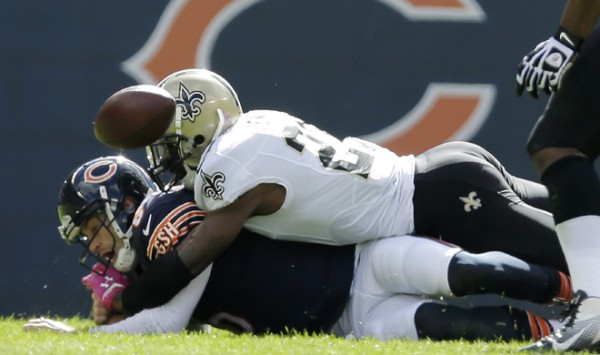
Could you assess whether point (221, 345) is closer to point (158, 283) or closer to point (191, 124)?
point (158, 283)

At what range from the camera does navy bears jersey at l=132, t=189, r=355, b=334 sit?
4645mm

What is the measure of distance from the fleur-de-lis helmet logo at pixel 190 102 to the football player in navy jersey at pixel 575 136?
4.37ft

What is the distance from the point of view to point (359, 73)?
6316 mm

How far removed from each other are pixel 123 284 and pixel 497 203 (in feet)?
4.23

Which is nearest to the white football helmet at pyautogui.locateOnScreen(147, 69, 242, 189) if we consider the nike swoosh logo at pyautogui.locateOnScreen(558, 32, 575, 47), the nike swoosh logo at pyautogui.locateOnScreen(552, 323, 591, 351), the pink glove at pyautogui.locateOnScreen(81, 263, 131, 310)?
the pink glove at pyautogui.locateOnScreen(81, 263, 131, 310)

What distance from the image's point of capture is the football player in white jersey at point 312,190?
452 centimetres

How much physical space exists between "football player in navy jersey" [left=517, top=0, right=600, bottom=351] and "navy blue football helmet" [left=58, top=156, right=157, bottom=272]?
5.07 feet

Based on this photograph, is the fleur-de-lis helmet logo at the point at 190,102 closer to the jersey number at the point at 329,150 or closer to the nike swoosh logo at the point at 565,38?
the jersey number at the point at 329,150

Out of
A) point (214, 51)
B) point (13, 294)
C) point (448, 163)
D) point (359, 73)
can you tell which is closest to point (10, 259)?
point (13, 294)

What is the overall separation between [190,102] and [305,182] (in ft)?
1.79

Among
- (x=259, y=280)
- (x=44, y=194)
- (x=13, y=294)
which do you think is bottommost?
(x=13, y=294)

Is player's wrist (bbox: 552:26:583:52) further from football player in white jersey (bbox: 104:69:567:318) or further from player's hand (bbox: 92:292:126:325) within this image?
player's hand (bbox: 92:292:126:325)

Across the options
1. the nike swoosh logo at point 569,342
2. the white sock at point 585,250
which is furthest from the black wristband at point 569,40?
the nike swoosh logo at point 569,342

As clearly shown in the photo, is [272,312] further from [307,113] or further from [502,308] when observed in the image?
[307,113]
